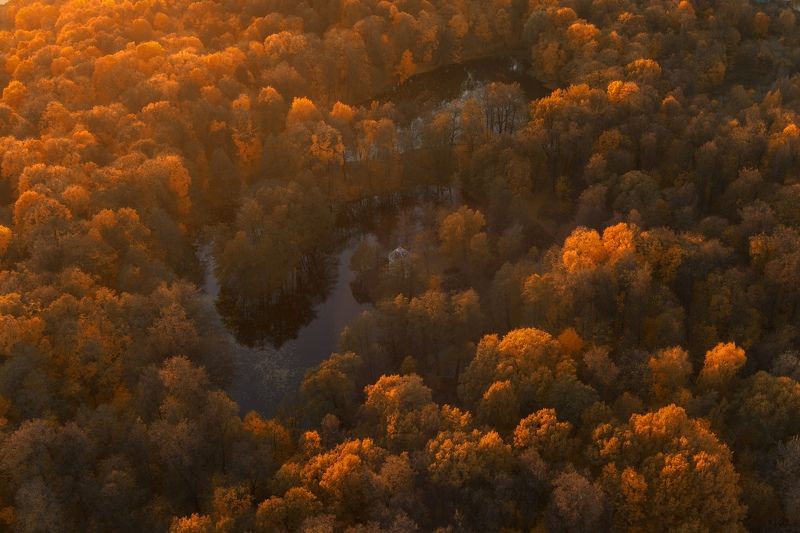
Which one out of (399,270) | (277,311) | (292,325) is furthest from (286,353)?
(399,270)

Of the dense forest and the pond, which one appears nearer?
the dense forest

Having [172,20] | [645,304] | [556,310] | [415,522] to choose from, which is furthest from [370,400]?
[172,20]

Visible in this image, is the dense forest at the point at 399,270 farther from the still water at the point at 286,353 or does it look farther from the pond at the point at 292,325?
the still water at the point at 286,353

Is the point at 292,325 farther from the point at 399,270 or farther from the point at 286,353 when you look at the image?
the point at 399,270

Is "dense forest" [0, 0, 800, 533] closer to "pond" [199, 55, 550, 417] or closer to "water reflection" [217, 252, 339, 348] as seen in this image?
"water reflection" [217, 252, 339, 348]

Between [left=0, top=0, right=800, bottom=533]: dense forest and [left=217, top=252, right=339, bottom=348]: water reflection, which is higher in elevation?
[left=0, top=0, right=800, bottom=533]: dense forest

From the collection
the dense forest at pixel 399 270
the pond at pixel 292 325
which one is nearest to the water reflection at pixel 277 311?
the pond at pixel 292 325

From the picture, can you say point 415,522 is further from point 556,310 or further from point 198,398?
point 556,310

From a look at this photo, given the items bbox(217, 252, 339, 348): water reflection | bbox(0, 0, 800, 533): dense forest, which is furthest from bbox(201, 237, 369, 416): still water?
bbox(0, 0, 800, 533): dense forest

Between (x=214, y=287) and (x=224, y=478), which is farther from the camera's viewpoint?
(x=214, y=287)
